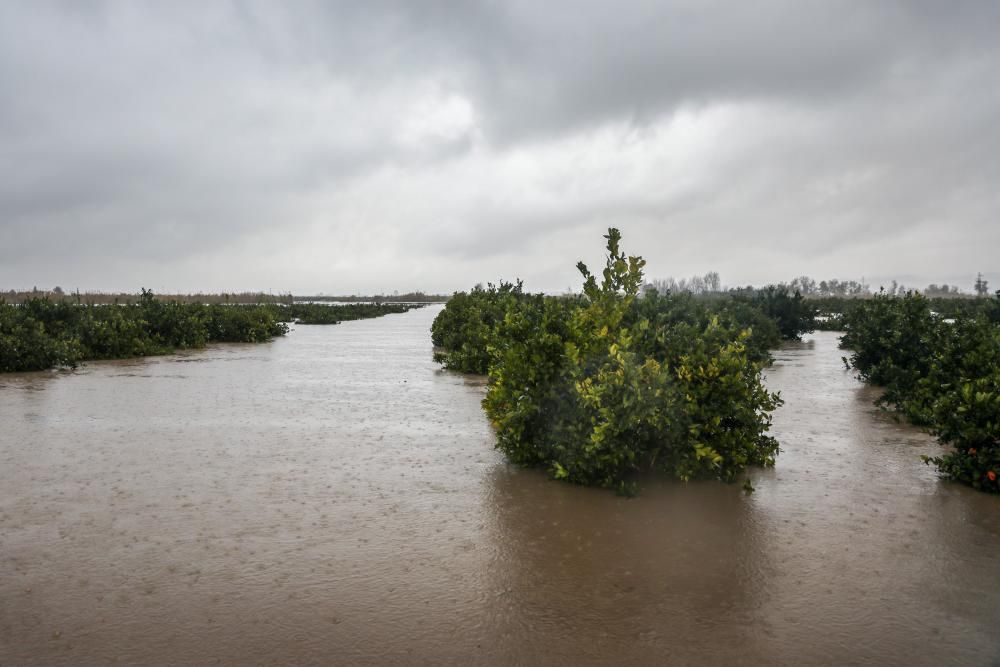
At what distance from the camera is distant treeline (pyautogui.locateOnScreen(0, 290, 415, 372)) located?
15758 millimetres

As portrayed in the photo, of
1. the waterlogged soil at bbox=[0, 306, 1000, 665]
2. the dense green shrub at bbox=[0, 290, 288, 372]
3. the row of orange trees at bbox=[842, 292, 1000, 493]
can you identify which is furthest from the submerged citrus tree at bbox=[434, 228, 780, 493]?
the dense green shrub at bbox=[0, 290, 288, 372]

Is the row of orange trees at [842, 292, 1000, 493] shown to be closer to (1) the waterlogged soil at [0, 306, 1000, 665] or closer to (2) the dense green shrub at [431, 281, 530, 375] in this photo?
(1) the waterlogged soil at [0, 306, 1000, 665]

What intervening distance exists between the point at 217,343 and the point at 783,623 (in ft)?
84.3

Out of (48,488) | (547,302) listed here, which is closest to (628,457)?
(547,302)

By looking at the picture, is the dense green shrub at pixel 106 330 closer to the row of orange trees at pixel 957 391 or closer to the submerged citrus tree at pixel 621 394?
the submerged citrus tree at pixel 621 394

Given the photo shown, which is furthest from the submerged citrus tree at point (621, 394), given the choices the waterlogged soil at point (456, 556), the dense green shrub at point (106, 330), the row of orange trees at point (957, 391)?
the dense green shrub at point (106, 330)

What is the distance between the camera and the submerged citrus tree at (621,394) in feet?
21.5

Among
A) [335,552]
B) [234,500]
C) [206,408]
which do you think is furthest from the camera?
[206,408]

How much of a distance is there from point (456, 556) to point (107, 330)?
58.9ft

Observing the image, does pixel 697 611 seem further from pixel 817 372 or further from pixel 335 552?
pixel 817 372

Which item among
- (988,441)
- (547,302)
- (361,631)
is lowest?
(361,631)

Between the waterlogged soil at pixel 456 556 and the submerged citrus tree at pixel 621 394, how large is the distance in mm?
339

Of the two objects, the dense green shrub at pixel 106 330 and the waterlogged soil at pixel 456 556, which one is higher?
the dense green shrub at pixel 106 330

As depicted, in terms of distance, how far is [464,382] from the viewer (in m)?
15.0
